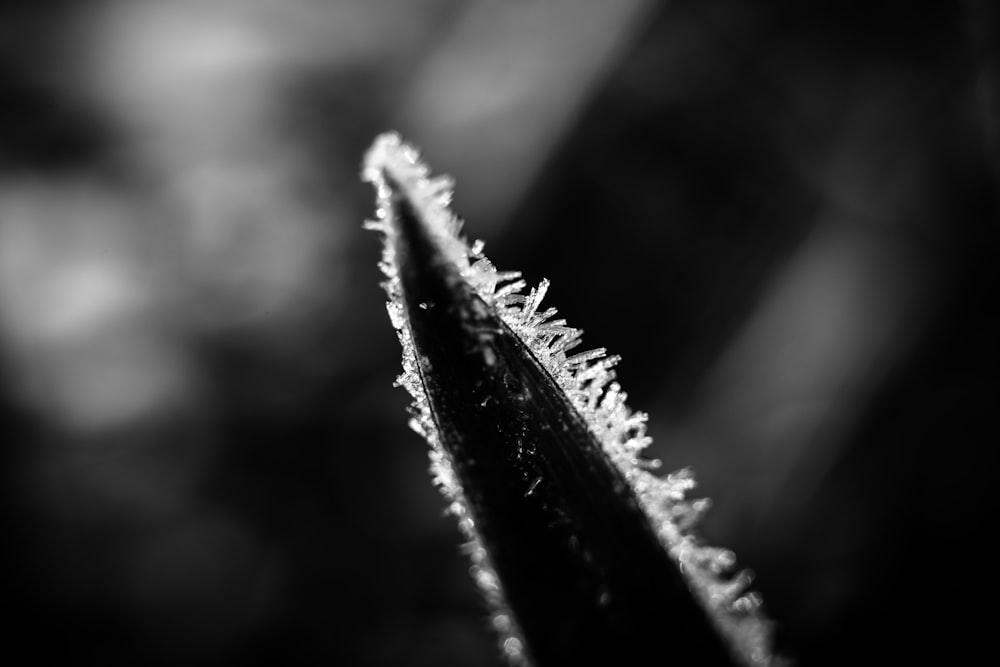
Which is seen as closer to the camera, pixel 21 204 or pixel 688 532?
pixel 688 532

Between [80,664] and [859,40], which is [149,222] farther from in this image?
[859,40]

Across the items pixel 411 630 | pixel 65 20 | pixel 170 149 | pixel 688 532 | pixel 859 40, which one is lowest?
pixel 688 532

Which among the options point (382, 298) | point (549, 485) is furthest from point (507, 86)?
point (549, 485)

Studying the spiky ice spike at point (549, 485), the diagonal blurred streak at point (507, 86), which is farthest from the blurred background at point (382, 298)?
the spiky ice spike at point (549, 485)

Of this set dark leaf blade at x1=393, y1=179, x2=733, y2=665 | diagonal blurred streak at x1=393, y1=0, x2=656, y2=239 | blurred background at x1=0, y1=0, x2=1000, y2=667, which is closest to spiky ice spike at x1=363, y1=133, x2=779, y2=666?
dark leaf blade at x1=393, y1=179, x2=733, y2=665

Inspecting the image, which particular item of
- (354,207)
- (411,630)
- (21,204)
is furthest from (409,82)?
(411,630)

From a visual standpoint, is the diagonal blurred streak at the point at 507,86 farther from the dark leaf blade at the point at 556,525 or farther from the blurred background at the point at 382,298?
the dark leaf blade at the point at 556,525
